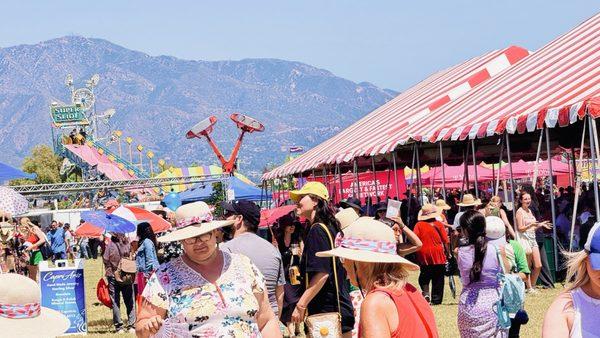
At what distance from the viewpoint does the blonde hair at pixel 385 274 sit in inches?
195

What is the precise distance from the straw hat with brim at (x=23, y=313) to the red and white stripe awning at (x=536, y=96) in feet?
39.4

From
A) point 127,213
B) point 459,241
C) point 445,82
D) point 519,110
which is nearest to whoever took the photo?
point 459,241

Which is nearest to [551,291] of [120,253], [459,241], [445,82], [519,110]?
[519,110]

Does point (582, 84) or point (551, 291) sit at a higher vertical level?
point (582, 84)

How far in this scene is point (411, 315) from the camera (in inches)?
189

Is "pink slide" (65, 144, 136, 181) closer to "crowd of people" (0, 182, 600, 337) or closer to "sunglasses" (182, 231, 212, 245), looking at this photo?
"crowd of people" (0, 182, 600, 337)

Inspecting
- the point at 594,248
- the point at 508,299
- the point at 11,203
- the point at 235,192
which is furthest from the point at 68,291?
the point at 235,192

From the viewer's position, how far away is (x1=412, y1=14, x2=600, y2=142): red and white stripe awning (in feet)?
50.7

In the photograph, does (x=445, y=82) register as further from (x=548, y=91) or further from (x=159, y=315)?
(x=159, y=315)

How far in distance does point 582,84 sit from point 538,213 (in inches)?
275

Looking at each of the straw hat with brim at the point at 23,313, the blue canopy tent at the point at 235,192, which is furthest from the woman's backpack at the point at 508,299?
the blue canopy tent at the point at 235,192

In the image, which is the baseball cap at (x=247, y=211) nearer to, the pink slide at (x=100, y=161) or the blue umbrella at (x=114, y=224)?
the blue umbrella at (x=114, y=224)

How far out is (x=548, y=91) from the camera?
1725cm

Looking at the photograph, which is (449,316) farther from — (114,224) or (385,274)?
(385,274)
